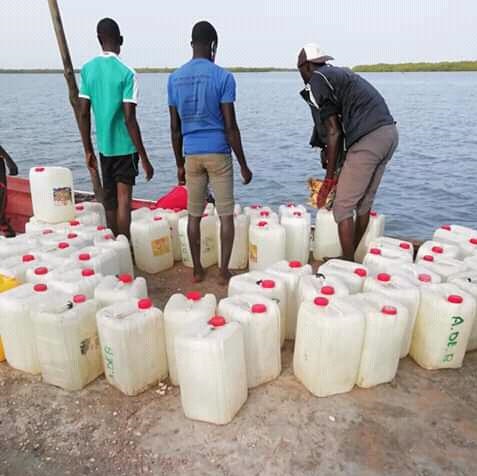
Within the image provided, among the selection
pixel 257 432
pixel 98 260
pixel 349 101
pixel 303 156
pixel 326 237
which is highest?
pixel 349 101

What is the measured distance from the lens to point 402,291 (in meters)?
2.66

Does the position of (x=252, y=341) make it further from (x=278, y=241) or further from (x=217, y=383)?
(x=278, y=241)

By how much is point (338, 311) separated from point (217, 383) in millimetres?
718

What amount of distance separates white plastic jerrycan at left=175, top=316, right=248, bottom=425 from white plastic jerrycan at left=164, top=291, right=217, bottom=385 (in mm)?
135

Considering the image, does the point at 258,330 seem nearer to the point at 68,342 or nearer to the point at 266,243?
the point at 68,342

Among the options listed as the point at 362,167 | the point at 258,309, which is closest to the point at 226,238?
the point at 362,167

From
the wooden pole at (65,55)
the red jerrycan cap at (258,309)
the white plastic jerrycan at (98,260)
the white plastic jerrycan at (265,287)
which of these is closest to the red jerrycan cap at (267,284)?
the white plastic jerrycan at (265,287)

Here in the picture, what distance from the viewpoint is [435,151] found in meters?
14.5

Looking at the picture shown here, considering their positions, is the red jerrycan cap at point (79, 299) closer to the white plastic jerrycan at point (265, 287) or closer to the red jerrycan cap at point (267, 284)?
the white plastic jerrycan at point (265, 287)

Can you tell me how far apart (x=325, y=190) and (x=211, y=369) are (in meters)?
2.22

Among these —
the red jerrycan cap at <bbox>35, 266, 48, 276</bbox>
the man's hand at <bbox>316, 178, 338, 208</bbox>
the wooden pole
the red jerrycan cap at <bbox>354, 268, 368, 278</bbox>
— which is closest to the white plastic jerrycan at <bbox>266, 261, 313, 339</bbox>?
the red jerrycan cap at <bbox>354, 268, 368, 278</bbox>

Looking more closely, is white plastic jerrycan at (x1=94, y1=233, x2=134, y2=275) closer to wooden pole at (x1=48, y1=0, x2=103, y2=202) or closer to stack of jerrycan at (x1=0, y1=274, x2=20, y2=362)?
stack of jerrycan at (x1=0, y1=274, x2=20, y2=362)

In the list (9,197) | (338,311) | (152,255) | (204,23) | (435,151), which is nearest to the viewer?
(338,311)

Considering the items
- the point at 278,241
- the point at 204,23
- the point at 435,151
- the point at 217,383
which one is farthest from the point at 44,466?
the point at 435,151
